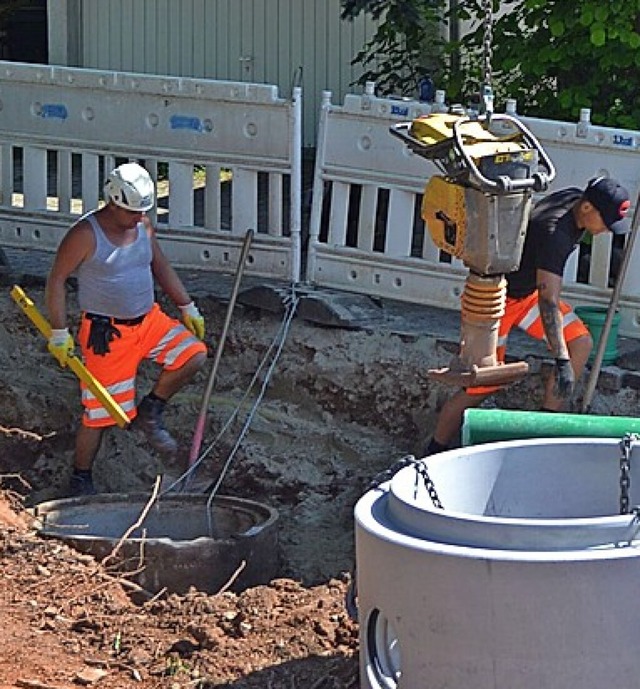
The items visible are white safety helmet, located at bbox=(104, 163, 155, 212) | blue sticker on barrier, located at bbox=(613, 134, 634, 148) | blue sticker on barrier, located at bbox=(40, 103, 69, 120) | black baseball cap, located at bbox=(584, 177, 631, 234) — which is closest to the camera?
black baseball cap, located at bbox=(584, 177, 631, 234)

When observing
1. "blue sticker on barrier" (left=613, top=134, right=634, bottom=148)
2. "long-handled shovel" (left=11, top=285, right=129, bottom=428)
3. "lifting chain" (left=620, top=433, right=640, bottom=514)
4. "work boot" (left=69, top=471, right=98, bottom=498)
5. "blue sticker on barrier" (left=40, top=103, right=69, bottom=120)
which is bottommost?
"work boot" (left=69, top=471, right=98, bottom=498)

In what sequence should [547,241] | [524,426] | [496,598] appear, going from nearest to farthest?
[496,598]
[524,426]
[547,241]

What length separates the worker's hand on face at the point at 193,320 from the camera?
313 inches

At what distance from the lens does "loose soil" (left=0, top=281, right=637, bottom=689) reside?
6.29 m

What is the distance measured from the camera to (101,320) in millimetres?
7582

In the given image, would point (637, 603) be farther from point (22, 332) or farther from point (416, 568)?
point (22, 332)

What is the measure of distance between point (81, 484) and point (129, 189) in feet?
5.39

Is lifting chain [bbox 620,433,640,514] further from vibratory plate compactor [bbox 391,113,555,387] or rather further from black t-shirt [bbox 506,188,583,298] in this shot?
black t-shirt [bbox 506,188,583,298]

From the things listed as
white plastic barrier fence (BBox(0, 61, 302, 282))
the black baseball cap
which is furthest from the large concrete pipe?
white plastic barrier fence (BBox(0, 61, 302, 282))

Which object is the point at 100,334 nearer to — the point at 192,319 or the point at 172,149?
the point at 192,319

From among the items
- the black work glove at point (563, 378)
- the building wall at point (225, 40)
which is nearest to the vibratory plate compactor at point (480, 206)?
the black work glove at point (563, 378)

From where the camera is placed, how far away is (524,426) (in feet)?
18.2

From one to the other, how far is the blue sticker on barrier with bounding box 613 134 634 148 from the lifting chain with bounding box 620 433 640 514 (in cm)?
309

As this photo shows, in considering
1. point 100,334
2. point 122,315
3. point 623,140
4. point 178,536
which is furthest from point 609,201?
point 178,536
